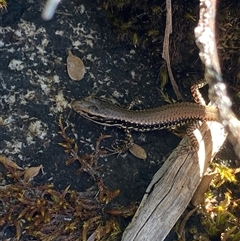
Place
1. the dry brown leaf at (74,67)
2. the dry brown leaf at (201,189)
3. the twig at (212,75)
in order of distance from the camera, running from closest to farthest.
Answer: the twig at (212,75) < the dry brown leaf at (201,189) < the dry brown leaf at (74,67)

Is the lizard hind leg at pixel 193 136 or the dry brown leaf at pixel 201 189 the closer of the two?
the lizard hind leg at pixel 193 136

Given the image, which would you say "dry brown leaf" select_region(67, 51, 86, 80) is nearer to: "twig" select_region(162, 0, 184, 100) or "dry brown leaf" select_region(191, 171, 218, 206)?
"twig" select_region(162, 0, 184, 100)

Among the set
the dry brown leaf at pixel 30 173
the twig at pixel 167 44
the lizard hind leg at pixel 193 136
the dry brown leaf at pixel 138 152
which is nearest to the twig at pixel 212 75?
the twig at pixel 167 44

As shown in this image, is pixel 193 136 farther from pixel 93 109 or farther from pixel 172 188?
pixel 93 109

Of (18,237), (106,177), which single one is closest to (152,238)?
(106,177)

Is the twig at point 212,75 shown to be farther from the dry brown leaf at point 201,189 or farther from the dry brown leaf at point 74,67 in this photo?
the dry brown leaf at point 74,67
